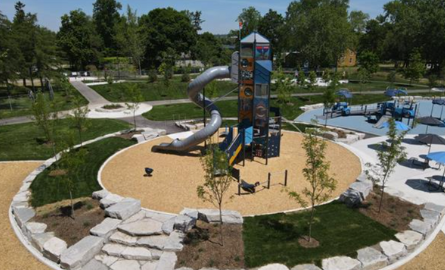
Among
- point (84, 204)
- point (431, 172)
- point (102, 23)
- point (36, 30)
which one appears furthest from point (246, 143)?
point (102, 23)

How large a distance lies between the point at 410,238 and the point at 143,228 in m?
12.1

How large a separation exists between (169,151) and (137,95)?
10531 millimetres

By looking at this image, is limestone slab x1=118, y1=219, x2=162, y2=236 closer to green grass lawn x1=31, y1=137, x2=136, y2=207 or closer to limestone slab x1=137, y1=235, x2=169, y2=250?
limestone slab x1=137, y1=235, x2=169, y2=250

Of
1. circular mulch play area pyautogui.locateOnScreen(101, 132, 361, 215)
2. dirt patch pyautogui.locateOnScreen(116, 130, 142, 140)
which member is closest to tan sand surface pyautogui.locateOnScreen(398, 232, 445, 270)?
circular mulch play area pyautogui.locateOnScreen(101, 132, 361, 215)

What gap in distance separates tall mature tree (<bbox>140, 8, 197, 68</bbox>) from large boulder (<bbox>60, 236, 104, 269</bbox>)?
7499cm

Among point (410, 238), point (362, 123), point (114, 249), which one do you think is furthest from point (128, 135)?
point (362, 123)

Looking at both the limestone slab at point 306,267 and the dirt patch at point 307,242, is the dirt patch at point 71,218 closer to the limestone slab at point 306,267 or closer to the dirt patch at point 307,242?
the limestone slab at point 306,267

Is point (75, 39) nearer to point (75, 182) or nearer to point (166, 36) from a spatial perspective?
point (166, 36)

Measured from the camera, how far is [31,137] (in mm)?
30344

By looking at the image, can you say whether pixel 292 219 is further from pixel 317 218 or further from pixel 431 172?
pixel 431 172

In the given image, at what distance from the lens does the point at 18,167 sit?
2402 cm

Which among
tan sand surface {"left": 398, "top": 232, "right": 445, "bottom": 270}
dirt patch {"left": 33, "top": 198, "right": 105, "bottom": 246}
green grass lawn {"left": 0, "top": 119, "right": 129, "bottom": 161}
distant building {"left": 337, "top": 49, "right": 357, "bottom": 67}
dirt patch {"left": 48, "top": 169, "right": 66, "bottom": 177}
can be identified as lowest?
tan sand surface {"left": 398, "top": 232, "right": 445, "bottom": 270}

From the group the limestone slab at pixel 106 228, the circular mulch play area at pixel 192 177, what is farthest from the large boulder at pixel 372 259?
the limestone slab at pixel 106 228

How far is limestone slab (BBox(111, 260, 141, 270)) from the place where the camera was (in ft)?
41.5
